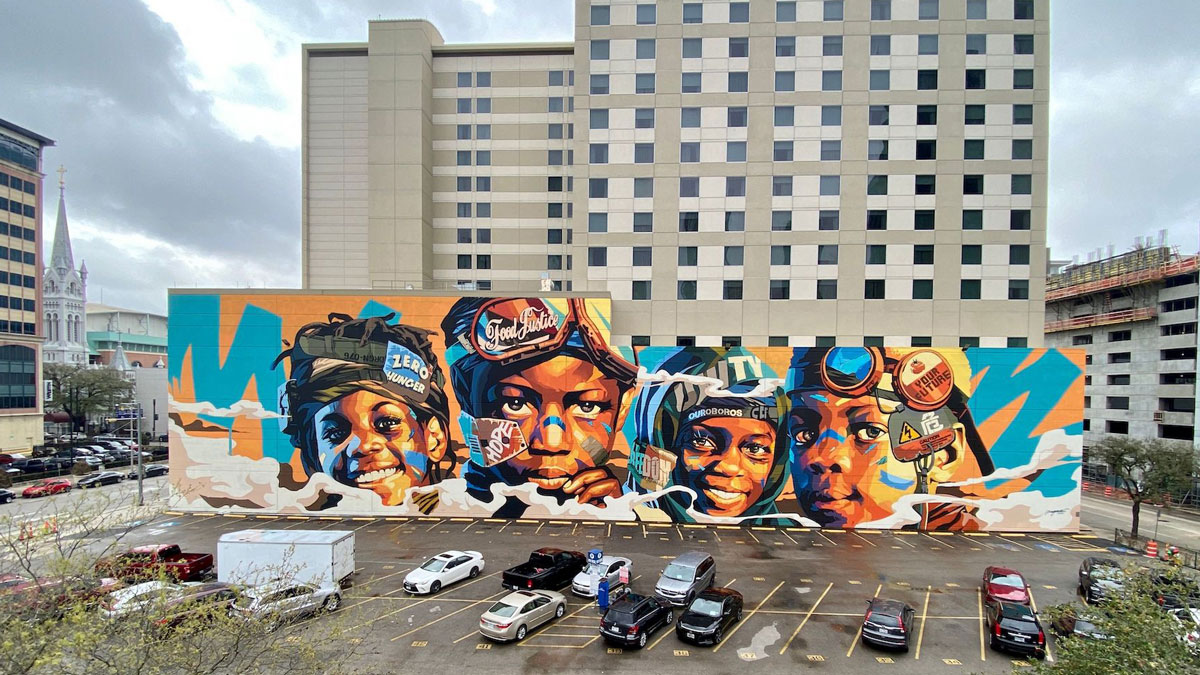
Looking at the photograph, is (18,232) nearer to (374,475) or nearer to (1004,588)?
(374,475)

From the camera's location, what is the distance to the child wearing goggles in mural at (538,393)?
31125 mm

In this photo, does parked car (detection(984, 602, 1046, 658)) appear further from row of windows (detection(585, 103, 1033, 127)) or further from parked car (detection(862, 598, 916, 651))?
row of windows (detection(585, 103, 1033, 127))

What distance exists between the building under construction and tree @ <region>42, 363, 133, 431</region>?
121 metres

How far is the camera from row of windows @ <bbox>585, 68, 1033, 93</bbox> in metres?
34.4

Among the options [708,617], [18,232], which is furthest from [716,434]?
[18,232]

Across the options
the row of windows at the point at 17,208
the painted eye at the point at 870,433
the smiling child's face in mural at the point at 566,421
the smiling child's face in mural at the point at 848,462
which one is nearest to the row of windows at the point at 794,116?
the smiling child's face in mural at the point at 566,421

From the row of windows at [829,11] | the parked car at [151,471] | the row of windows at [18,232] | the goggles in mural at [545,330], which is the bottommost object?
the parked car at [151,471]

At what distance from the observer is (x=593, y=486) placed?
31.1m

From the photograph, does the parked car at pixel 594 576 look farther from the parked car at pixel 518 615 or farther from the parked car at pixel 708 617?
the parked car at pixel 708 617

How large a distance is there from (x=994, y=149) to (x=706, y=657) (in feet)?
122

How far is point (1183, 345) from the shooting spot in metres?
45.9

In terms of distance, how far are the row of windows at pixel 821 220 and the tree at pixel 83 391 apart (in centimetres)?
7923

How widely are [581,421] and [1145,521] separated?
41.2 meters

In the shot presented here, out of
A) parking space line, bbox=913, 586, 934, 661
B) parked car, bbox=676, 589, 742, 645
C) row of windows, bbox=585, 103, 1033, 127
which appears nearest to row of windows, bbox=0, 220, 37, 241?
row of windows, bbox=585, 103, 1033, 127
